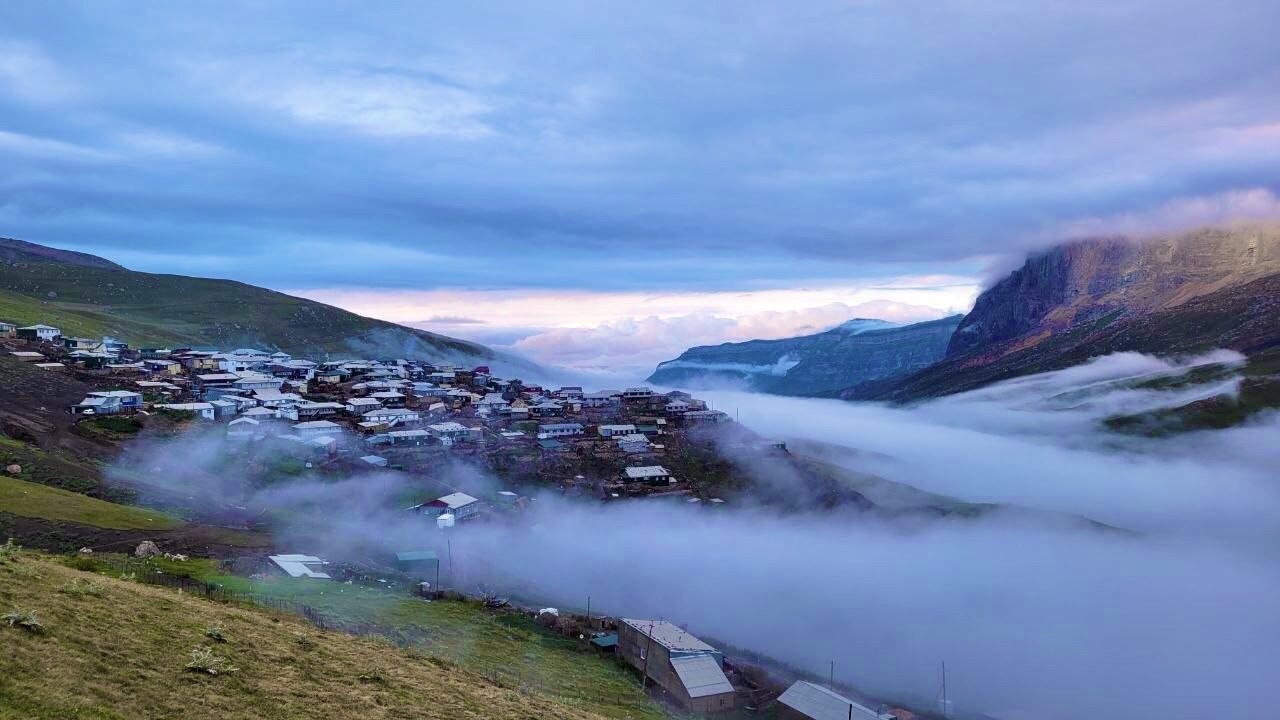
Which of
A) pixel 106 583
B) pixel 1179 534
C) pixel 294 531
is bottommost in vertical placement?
pixel 1179 534

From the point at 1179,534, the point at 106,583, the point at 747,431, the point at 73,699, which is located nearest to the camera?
the point at 73,699

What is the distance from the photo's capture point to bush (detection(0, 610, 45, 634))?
58.7 feet

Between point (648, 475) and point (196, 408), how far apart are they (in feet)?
165

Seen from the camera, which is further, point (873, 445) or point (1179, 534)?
point (873, 445)

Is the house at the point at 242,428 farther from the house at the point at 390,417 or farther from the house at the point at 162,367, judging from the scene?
the house at the point at 162,367

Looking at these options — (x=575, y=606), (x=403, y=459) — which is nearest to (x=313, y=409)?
(x=403, y=459)

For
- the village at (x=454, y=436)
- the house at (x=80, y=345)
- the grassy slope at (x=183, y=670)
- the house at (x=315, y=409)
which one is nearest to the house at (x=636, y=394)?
the village at (x=454, y=436)

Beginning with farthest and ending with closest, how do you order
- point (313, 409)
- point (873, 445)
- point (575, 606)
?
point (873, 445) < point (313, 409) < point (575, 606)

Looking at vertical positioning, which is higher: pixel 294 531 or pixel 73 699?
pixel 73 699

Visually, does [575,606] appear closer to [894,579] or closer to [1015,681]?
[1015,681]

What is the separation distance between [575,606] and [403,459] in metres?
34.5

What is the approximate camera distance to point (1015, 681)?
58.0 m

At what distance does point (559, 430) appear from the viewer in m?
98.1

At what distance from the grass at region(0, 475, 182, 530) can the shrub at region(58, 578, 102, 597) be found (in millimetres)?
25976
